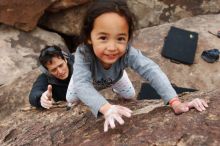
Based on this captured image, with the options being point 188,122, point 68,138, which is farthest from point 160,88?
point 68,138

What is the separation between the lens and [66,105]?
369 centimetres

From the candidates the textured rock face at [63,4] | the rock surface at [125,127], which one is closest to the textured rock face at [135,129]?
the rock surface at [125,127]

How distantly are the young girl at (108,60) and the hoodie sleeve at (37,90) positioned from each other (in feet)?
3.41

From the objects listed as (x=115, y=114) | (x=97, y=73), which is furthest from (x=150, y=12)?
(x=115, y=114)

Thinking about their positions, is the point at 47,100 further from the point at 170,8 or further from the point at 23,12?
the point at 170,8

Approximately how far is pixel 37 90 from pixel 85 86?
1491 millimetres

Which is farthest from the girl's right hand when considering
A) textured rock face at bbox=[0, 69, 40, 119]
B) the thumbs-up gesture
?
textured rock face at bbox=[0, 69, 40, 119]

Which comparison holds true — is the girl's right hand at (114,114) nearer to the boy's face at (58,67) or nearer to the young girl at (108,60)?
the young girl at (108,60)

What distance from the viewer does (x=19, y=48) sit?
6.57 metres

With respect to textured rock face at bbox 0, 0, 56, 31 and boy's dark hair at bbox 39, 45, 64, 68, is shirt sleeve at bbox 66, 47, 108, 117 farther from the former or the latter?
textured rock face at bbox 0, 0, 56, 31

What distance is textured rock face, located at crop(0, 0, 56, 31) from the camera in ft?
21.5

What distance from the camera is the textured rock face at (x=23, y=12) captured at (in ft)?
21.5

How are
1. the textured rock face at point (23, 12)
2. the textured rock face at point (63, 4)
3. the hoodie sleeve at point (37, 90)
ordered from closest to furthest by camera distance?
the hoodie sleeve at point (37, 90) < the textured rock face at point (23, 12) < the textured rock face at point (63, 4)

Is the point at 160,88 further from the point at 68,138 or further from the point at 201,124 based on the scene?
the point at 68,138
